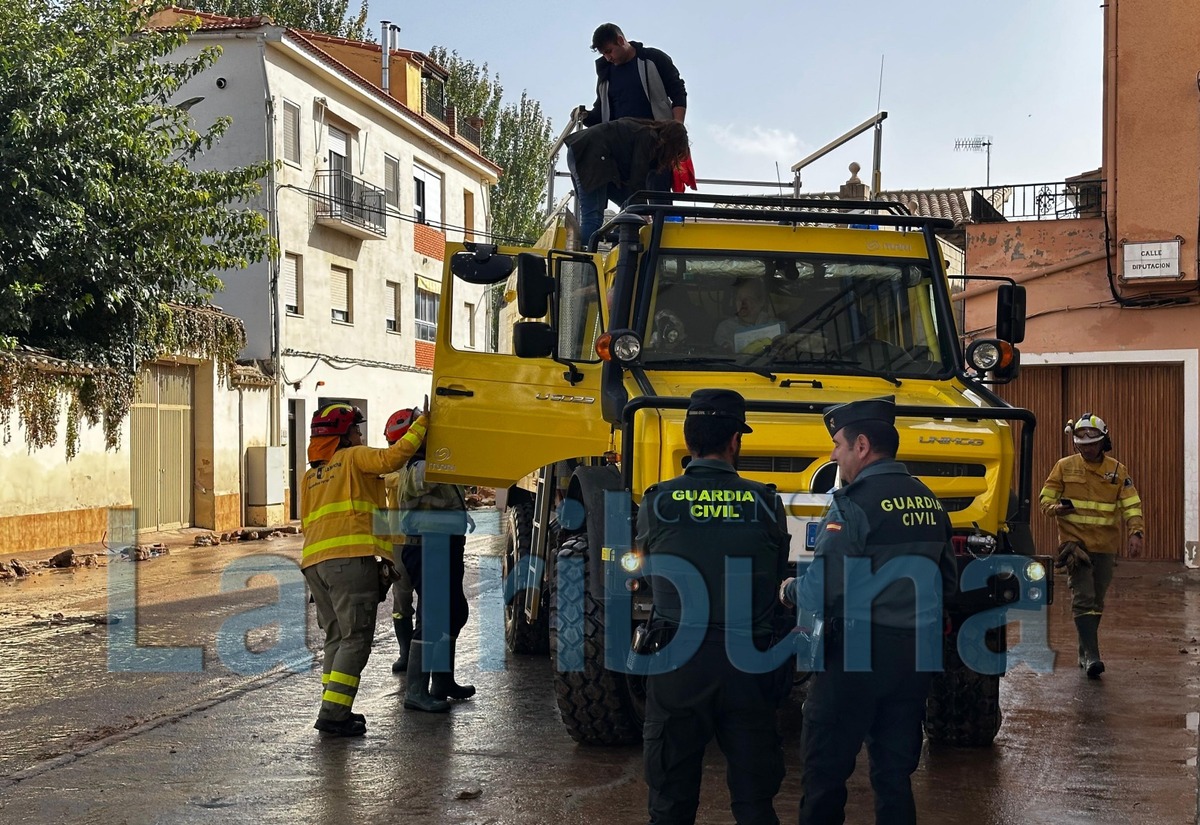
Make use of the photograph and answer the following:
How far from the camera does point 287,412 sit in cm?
2656

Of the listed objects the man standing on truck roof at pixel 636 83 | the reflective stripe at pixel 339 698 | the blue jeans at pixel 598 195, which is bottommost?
the reflective stripe at pixel 339 698

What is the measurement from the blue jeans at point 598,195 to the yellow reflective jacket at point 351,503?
230 centimetres

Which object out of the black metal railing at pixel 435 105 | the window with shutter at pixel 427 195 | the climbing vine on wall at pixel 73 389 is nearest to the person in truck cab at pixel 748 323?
the climbing vine on wall at pixel 73 389

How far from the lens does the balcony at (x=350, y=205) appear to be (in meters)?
27.8

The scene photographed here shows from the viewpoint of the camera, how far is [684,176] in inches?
372

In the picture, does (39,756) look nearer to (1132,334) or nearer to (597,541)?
(597,541)

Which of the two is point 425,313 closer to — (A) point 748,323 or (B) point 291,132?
(B) point 291,132

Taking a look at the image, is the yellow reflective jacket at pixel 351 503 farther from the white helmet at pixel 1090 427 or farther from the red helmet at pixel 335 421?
the white helmet at pixel 1090 427

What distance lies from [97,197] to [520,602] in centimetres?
1055

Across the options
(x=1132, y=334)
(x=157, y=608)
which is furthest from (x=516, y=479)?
(x=1132, y=334)

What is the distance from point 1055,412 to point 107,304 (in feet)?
41.4

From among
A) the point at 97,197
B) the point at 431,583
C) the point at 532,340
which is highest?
the point at 97,197

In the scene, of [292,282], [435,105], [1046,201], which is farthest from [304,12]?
[1046,201]

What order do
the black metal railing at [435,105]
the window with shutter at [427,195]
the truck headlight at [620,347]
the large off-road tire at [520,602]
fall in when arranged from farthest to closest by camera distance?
the black metal railing at [435,105] → the window with shutter at [427,195] → the large off-road tire at [520,602] → the truck headlight at [620,347]
